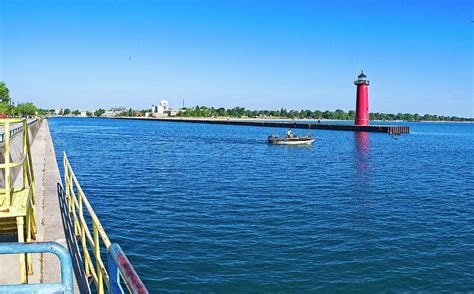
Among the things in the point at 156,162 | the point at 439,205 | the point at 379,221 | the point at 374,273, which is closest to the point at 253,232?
the point at 374,273

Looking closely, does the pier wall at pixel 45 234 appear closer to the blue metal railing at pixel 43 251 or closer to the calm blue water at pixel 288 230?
the calm blue water at pixel 288 230

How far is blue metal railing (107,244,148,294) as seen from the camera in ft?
9.48

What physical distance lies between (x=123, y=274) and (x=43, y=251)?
793mm

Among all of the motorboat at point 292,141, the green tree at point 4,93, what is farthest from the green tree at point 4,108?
the motorboat at point 292,141

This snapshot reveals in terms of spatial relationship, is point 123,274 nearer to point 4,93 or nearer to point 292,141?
point 292,141

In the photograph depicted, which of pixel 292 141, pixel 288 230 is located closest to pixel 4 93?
pixel 292 141


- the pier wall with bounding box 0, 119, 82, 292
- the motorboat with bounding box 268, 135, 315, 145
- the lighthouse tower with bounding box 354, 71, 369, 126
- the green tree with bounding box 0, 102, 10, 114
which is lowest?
the motorboat with bounding box 268, 135, 315, 145

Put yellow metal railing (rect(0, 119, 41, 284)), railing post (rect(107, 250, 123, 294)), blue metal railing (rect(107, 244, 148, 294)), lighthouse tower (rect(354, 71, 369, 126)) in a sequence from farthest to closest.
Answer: lighthouse tower (rect(354, 71, 369, 126)) < yellow metal railing (rect(0, 119, 41, 284)) < railing post (rect(107, 250, 123, 294)) < blue metal railing (rect(107, 244, 148, 294))

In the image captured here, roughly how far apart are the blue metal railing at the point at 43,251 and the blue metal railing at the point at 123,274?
37cm

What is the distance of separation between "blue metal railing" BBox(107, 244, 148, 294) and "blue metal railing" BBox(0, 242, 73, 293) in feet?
1.20

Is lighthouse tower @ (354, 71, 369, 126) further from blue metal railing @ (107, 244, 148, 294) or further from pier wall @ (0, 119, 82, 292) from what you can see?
blue metal railing @ (107, 244, 148, 294)

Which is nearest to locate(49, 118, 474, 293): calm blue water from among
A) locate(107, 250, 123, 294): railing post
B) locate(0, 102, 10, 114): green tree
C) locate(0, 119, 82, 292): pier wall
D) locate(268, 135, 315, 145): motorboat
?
locate(0, 119, 82, 292): pier wall

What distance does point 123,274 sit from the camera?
3197 mm

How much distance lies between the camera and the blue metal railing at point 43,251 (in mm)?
3455
